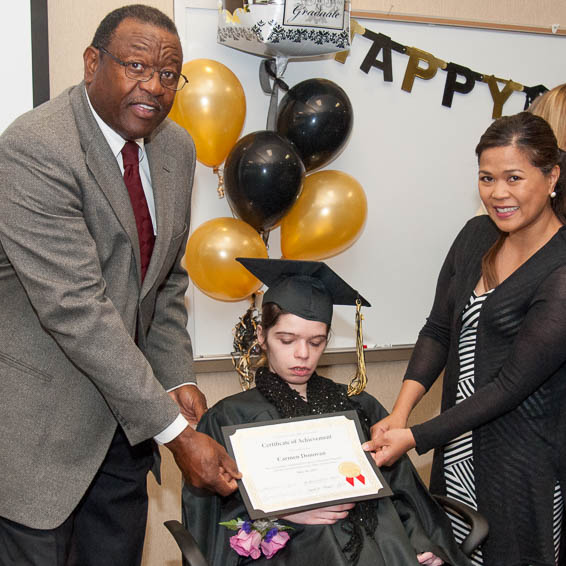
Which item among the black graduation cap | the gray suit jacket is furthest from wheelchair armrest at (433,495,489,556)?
the gray suit jacket

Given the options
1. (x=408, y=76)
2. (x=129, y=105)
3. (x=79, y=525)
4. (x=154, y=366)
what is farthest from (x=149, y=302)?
(x=408, y=76)

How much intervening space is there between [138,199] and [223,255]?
728mm

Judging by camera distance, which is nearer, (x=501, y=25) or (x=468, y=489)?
(x=468, y=489)

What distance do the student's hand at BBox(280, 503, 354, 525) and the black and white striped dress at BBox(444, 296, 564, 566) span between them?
54 centimetres

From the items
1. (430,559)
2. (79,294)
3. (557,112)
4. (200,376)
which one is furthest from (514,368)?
(200,376)

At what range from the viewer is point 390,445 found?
2.23 metres

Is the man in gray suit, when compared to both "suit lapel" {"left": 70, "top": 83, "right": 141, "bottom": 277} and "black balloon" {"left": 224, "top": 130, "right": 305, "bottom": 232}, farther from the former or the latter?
"black balloon" {"left": 224, "top": 130, "right": 305, "bottom": 232}

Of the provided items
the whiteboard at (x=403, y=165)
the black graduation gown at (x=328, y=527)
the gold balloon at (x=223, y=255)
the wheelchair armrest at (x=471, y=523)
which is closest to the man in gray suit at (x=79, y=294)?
the black graduation gown at (x=328, y=527)

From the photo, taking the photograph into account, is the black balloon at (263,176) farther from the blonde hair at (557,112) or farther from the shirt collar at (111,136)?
the blonde hair at (557,112)

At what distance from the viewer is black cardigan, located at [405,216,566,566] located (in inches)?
86.0

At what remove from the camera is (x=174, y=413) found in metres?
1.83

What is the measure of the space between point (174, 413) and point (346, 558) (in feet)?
2.30

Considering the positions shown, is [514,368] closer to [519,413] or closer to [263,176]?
[519,413]

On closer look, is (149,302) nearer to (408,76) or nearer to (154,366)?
(154,366)
